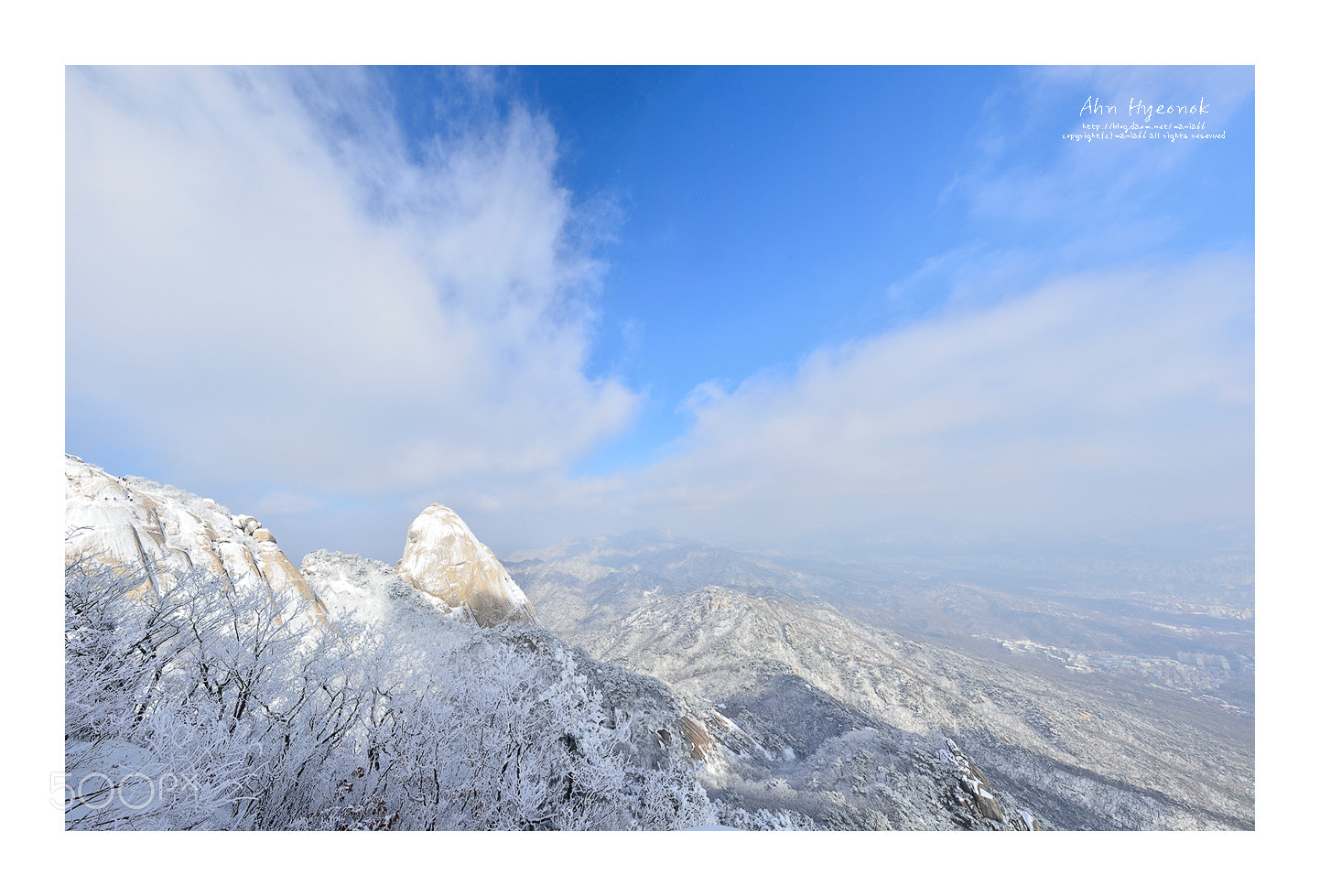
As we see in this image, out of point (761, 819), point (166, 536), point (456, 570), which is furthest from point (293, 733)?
point (456, 570)

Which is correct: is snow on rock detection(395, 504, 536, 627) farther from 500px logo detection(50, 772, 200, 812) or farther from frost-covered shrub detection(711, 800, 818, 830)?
500px logo detection(50, 772, 200, 812)

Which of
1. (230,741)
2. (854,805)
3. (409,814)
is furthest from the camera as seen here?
(854,805)

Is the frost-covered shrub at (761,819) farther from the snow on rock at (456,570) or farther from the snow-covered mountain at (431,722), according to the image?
the snow on rock at (456,570)

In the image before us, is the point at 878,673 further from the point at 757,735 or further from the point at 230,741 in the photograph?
the point at 230,741

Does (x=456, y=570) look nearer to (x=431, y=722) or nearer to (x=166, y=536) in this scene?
(x=166, y=536)

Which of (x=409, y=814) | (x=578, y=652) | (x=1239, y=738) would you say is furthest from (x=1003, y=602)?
(x=409, y=814)

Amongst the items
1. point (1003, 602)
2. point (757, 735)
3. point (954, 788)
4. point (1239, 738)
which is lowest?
point (1003, 602)
